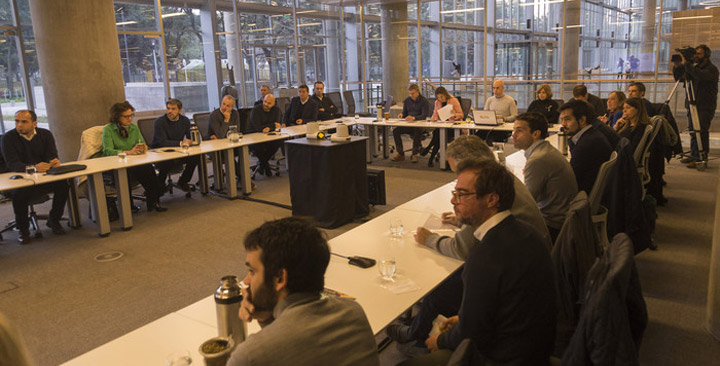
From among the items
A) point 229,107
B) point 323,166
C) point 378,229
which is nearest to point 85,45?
point 229,107

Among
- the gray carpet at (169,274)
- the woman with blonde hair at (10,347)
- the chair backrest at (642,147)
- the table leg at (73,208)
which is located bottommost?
the gray carpet at (169,274)

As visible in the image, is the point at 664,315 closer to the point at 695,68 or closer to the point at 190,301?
the point at 190,301

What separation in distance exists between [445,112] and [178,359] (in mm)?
7237

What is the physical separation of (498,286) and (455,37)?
12461 millimetres

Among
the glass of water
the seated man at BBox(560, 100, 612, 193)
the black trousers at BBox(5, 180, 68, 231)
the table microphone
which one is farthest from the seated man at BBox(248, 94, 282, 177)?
the glass of water

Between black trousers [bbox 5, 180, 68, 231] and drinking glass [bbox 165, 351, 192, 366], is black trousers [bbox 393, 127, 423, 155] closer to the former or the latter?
black trousers [bbox 5, 180, 68, 231]

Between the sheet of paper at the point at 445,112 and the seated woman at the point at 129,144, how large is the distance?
4.47 meters

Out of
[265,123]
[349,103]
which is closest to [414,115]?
[265,123]

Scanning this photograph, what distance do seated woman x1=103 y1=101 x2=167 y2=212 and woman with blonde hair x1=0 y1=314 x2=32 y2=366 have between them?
5191 mm

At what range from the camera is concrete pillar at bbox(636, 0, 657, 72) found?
973cm

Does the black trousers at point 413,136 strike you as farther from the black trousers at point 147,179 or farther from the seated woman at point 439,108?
the black trousers at point 147,179

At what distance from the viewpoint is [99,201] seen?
5.35 meters

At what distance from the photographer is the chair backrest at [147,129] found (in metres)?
6.72

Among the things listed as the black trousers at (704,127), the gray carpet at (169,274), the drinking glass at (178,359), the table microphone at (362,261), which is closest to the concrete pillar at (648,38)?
the black trousers at (704,127)
